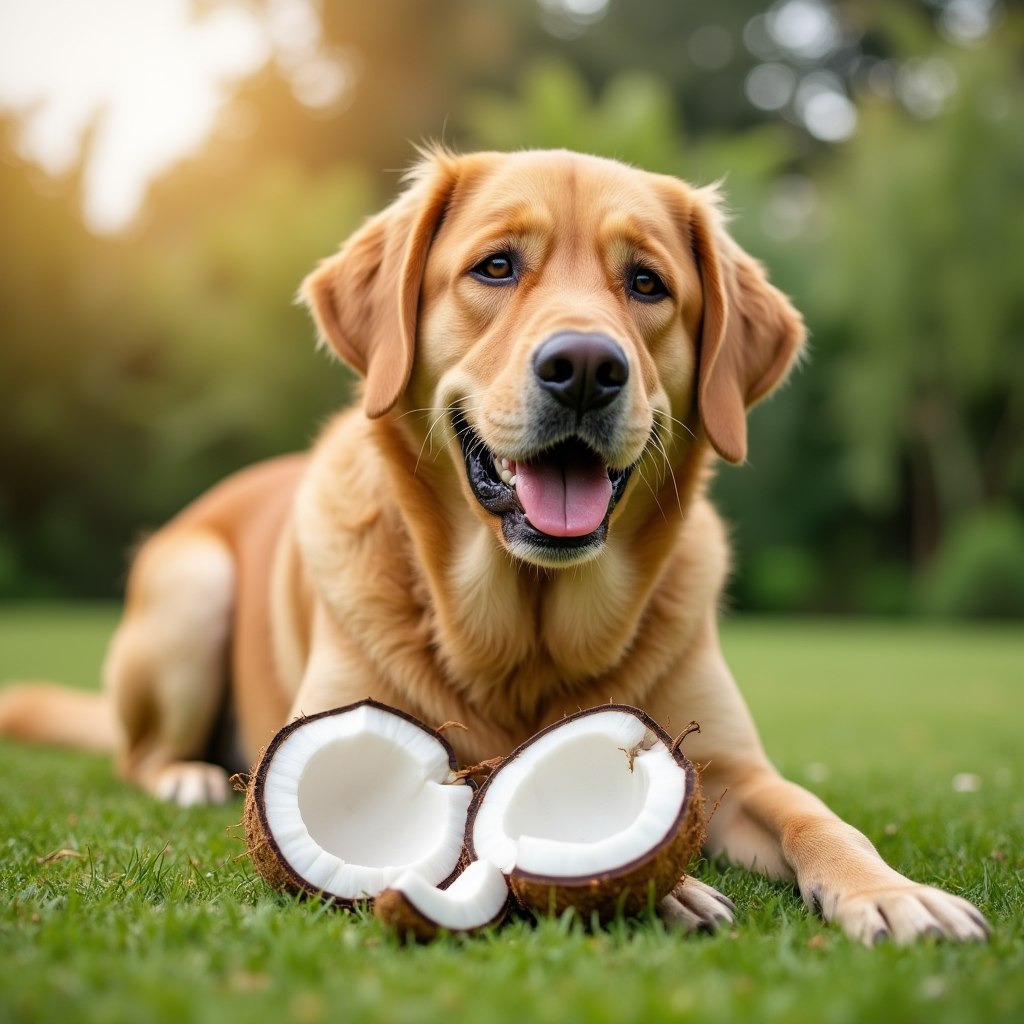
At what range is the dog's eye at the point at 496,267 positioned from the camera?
3.12 metres

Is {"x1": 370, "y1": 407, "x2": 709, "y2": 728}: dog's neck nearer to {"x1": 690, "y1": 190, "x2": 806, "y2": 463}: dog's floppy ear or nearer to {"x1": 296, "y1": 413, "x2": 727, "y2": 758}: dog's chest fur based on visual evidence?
{"x1": 296, "y1": 413, "x2": 727, "y2": 758}: dog's chest fur

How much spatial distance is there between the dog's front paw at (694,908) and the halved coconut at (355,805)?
0.45 meters

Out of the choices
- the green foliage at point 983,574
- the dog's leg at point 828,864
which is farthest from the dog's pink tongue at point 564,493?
the green foliage at point 983,574

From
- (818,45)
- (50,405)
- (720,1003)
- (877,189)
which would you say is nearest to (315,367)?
(50,405)

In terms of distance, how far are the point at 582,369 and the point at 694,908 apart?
1254 mm

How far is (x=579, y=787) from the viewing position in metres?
2.31

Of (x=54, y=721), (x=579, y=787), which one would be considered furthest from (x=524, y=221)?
(x=54, y=721)

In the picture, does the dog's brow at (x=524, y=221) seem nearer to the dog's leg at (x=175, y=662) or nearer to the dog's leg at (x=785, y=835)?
the dog's leg at (x=785, y=835)

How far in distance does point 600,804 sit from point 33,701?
413cm

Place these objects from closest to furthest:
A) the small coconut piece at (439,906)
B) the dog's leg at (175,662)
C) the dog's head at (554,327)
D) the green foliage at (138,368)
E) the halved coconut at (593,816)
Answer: the small coconut piece at (439,906) → the halved coconut at (593,816) → the dog's head at (554,327) → the dog's leg at (175,662) → the green foliage at (138,368)

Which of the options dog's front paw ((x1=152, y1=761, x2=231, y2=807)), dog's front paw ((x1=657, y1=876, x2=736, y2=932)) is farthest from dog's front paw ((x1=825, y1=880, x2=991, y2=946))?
dog's front paw ((x1=152, y1=761, x2=231, y2=807))

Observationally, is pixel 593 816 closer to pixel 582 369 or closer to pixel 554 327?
pixel 582 369

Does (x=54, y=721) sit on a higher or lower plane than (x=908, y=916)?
lower

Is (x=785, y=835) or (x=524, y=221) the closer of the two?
(x=785, y=835)
